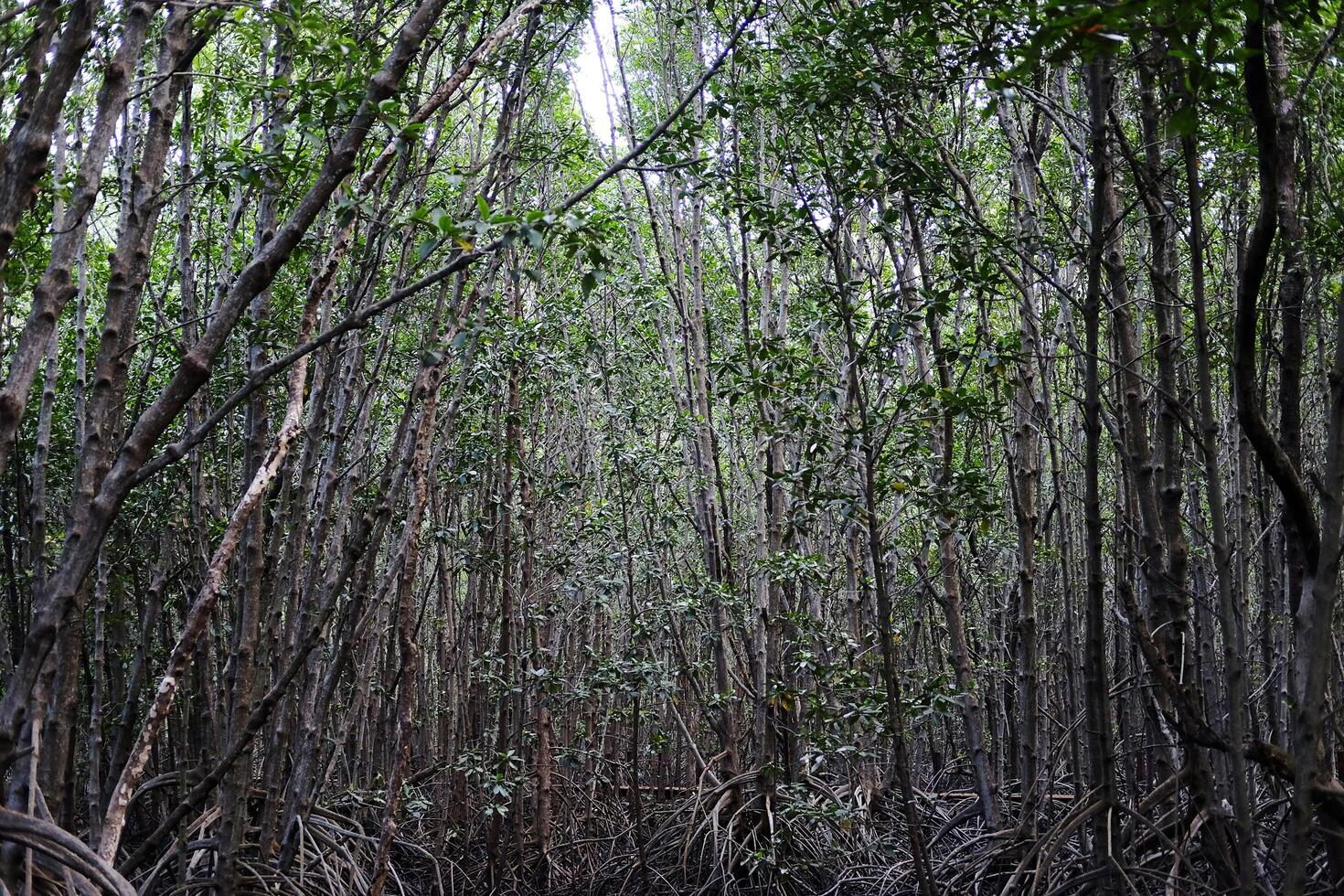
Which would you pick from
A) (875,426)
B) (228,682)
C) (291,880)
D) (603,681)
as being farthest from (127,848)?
(875,426)

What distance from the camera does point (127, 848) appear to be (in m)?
5.98

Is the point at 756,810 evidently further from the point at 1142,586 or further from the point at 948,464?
the point at 1142,586

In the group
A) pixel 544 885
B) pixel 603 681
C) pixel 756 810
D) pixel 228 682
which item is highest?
pixel 228 682

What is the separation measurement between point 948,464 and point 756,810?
2.57 meters

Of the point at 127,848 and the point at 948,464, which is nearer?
the point at 948,464

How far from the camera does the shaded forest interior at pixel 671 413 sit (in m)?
2.19

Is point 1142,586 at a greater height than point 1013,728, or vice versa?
point 1142,586

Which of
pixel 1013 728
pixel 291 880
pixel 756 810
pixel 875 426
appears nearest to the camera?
pixel 875 426

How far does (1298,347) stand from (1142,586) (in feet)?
13.6

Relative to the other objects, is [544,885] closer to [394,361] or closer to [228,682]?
[228,682]

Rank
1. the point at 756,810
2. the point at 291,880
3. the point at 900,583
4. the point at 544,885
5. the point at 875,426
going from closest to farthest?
the point at 875,426 → the point at 291,880 → the point at 756,810 → the point at 544,885 → the point at 900,583

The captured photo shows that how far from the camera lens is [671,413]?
27.5 ft

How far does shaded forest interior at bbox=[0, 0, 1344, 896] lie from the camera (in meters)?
2.19

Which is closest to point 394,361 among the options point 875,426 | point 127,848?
point 127,848
